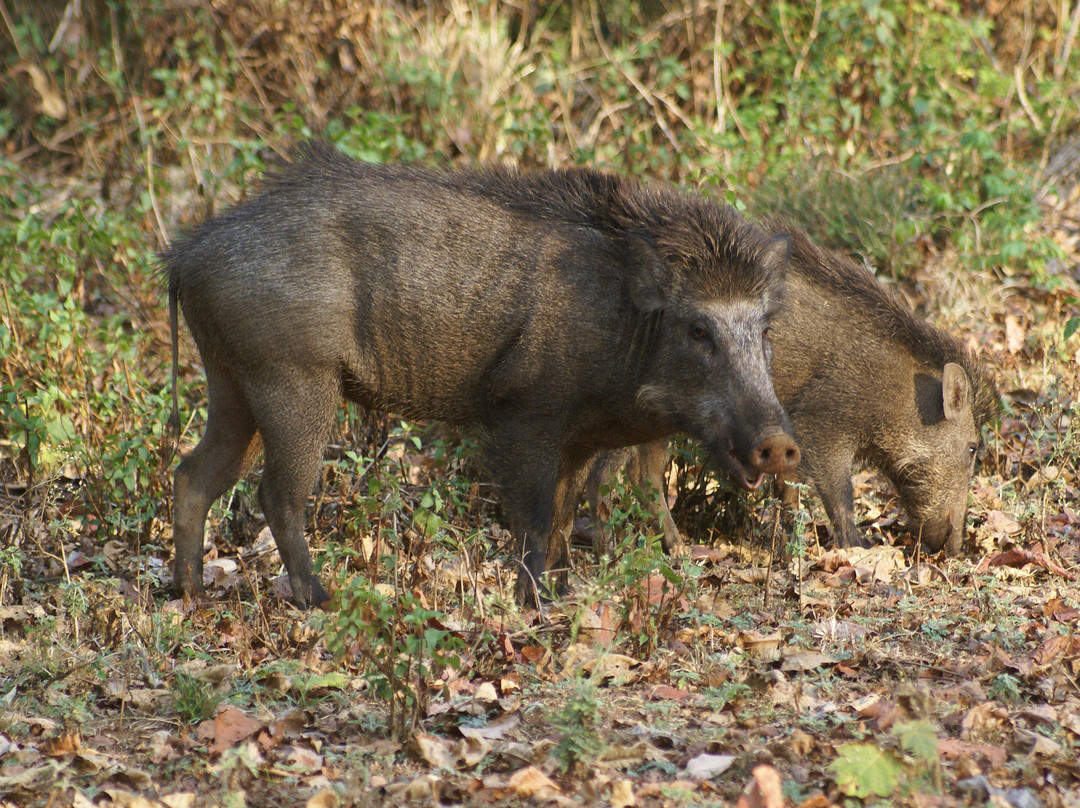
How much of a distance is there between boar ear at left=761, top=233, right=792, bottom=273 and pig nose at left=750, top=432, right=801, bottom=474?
82 centimetres

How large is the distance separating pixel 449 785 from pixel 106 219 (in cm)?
593

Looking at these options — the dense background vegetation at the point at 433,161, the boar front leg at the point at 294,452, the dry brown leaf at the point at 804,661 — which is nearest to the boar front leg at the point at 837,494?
the dense background vegetation at the point at 433,161

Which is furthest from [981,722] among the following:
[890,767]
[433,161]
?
[433,161]

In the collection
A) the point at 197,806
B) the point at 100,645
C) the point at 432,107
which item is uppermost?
the point at 432,107

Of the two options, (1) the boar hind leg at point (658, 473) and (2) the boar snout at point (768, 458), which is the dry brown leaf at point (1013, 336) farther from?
(2) the boar snout at point (768, 458)

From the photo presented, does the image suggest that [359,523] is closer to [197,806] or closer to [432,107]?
[197,806]

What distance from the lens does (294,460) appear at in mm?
5008

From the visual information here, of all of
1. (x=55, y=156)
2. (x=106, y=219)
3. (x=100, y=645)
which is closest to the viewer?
(x=100, y=645)

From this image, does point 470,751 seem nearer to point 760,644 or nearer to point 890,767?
point 890,767

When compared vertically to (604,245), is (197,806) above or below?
below

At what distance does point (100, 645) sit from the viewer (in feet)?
14.1

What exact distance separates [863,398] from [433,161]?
416 cm

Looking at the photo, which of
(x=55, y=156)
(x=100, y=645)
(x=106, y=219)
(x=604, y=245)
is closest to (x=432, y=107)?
(x=106, y=219)

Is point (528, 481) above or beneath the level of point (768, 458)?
beneath
